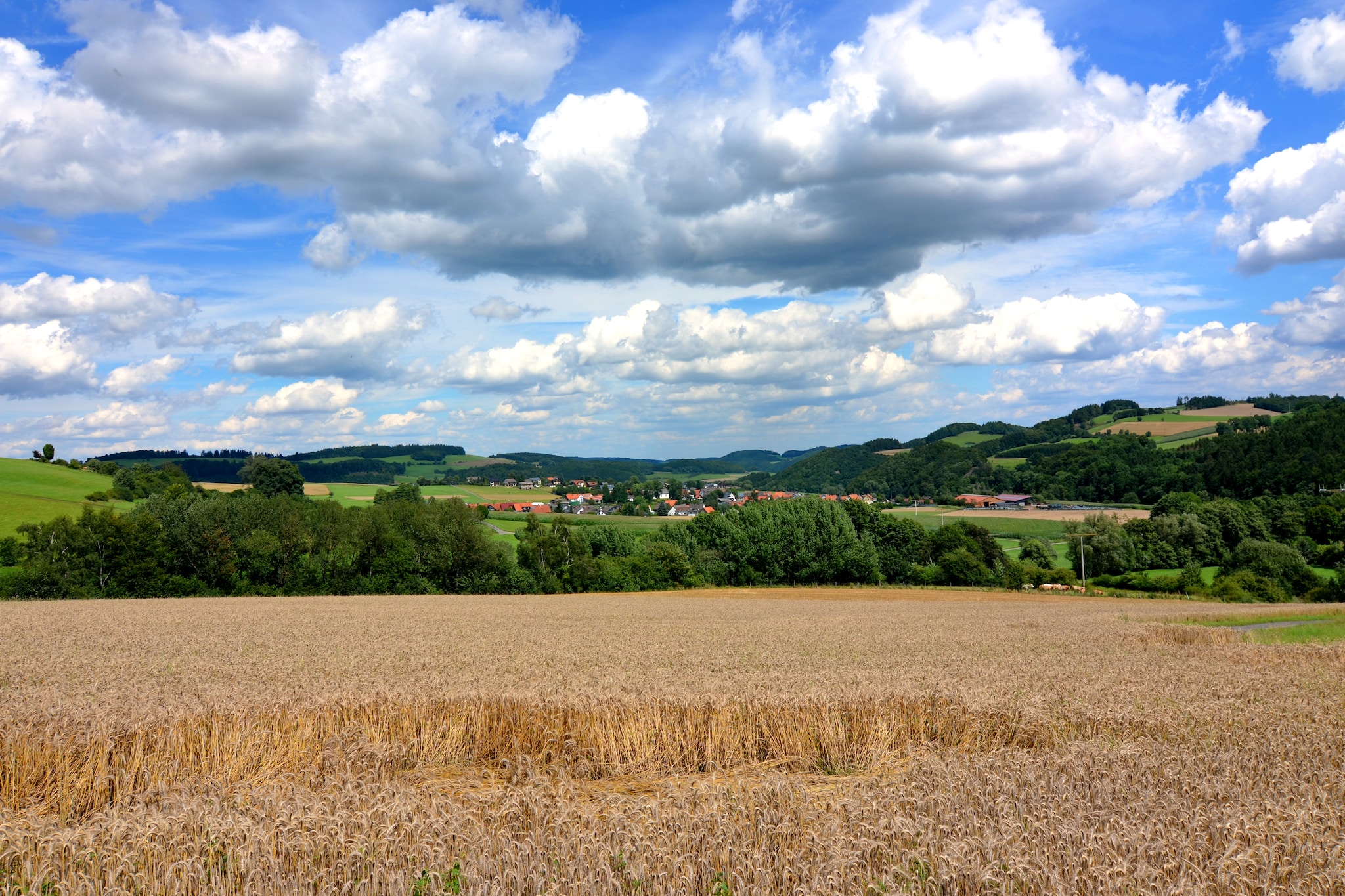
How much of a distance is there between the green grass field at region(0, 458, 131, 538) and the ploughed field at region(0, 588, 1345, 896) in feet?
202

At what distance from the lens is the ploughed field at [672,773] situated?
5.37m

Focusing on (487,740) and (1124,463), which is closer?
(487,740)

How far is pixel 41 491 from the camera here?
8612cm

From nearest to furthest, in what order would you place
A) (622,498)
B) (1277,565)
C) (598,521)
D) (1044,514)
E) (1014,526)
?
(1277,565), (598,521), (1014,526), (1044,514), (622,498)

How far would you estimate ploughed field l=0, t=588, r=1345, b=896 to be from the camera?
537 cm

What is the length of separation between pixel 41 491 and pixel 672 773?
104 metres

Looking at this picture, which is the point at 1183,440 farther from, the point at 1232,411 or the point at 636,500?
the point at 636,500

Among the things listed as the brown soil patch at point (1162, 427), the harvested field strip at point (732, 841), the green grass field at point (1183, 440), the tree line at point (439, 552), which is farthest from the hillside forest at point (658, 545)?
the harvested field strip at point (732, 841)

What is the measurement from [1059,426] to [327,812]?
21556 cm

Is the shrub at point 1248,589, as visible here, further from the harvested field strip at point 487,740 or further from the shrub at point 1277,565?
the harvested field strip at point 487,740

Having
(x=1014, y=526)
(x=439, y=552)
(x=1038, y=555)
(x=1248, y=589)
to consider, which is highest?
(x=439, y=552)

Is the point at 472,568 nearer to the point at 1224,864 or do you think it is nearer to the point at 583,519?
the point at 583,519

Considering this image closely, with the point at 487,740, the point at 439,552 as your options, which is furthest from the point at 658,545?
the point at 487,740

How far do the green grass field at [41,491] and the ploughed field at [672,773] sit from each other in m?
61.6
